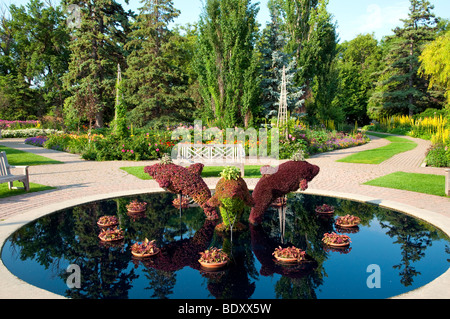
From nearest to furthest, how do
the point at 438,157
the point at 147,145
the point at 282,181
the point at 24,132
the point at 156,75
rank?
the point at 282,181 → the point at 438,157 → the point at 147,145 → the point at 156,75 → the point at 24,132

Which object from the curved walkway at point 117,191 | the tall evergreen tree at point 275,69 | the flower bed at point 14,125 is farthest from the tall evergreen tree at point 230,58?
the flower bed at point 14,125

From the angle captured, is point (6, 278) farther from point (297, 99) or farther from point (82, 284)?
point (297, 99)

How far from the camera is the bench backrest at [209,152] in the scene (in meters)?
10.2

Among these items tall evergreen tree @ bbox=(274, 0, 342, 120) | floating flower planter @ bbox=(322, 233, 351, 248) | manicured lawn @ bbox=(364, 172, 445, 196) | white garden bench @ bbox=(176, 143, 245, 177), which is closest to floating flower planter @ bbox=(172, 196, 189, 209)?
white garden bench @ bbox=(176, 143, 245, 177)

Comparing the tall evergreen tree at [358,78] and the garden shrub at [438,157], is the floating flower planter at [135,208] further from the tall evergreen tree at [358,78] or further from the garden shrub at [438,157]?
the tall evergreen tree at [358,78]

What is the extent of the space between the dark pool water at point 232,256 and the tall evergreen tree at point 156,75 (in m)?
18.9

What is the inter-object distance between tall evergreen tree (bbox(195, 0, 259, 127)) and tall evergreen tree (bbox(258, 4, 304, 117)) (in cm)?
248

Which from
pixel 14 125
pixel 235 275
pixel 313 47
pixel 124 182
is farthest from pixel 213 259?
pixel 14 125

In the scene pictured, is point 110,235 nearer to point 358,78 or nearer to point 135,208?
point 135,208

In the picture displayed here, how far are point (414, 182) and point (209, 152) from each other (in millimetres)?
6126

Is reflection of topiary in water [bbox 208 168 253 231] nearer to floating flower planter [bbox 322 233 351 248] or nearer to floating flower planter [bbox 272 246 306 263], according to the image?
floating flower planter [bbox 272 246 306 263]

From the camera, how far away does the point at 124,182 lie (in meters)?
9.46
